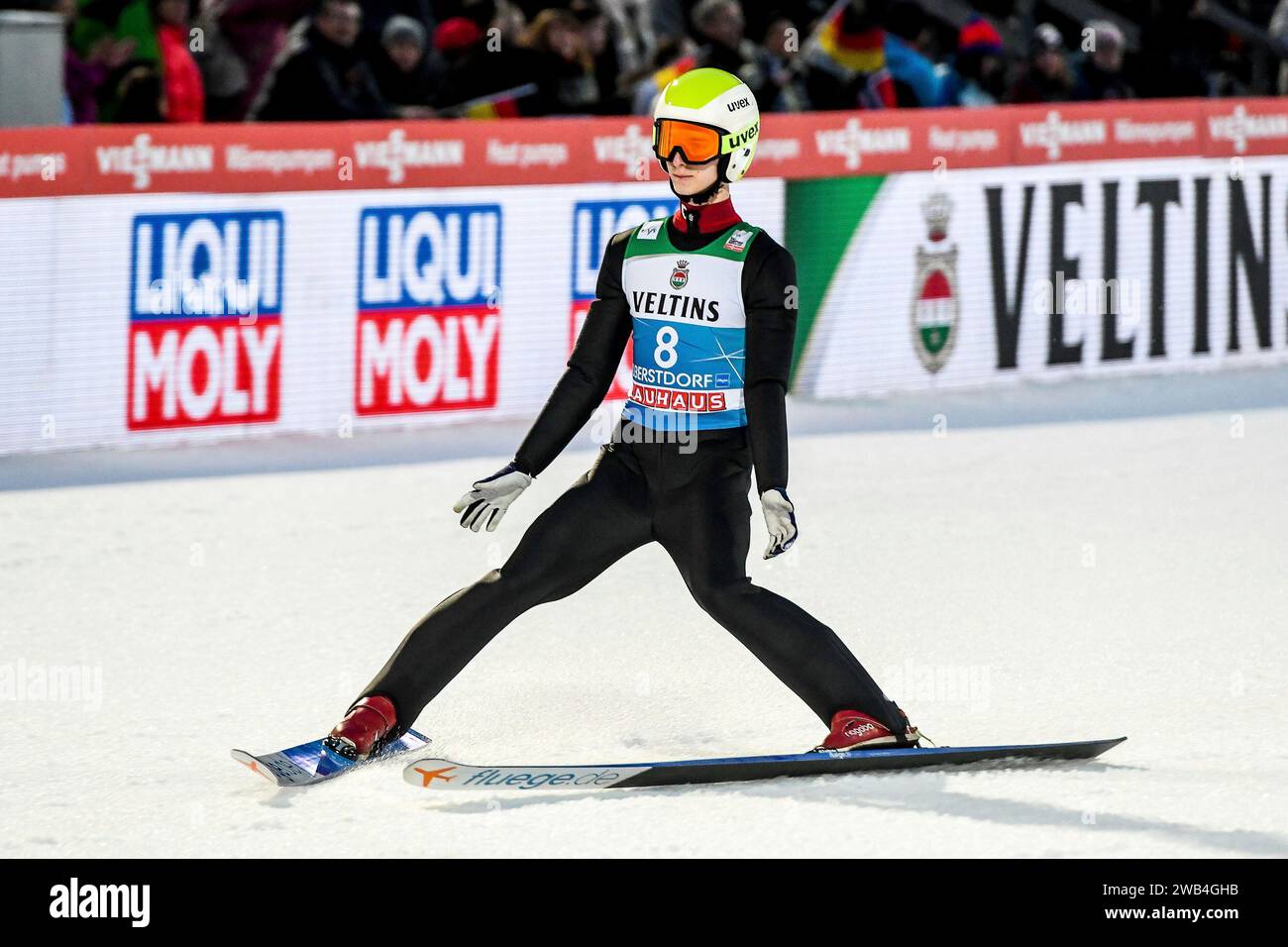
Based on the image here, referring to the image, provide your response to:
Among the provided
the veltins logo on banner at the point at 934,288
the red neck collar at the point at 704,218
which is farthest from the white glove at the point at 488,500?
the veltins logo on banner at the point at 934,288

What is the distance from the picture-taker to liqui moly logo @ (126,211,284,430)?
9.71m

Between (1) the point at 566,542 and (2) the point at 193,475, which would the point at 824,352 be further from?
(1) the point at 566,542

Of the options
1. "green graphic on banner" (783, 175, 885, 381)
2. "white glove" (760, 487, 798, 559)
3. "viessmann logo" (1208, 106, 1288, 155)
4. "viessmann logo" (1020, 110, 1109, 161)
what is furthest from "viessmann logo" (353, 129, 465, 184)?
"white glove" (760, 487, 798, 559)

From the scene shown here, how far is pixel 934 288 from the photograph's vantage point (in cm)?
1176

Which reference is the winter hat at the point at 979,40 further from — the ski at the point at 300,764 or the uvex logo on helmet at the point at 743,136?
the ski at the point at 300,764

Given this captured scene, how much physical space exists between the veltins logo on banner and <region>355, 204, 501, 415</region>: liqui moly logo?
2485 millimetres

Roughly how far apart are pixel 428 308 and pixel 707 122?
5169 mm

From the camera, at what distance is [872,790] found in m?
5.23

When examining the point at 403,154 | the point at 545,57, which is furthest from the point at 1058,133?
the point at 403,154

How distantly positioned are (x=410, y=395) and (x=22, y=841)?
18.5 feet

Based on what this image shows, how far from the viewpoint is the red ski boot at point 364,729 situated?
5320 mm

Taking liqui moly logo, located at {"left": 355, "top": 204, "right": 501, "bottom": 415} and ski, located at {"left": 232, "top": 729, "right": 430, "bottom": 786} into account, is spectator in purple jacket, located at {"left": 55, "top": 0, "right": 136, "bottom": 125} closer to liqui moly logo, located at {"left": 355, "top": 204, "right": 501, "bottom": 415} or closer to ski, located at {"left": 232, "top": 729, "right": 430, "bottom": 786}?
liqui moly logo, located at {"left": 355, "top": 204, "right": 501, "bottom": 415}

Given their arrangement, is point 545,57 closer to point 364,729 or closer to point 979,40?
point 979,40

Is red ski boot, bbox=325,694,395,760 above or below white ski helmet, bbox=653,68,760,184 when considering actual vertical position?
below
